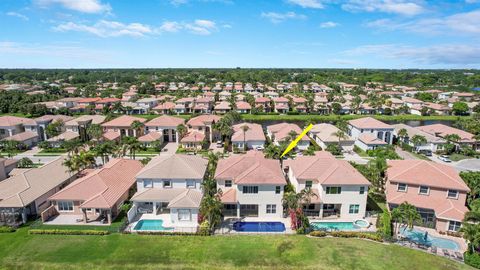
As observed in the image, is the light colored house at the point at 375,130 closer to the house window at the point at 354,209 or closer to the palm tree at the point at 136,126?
the house window at the point at 354,209

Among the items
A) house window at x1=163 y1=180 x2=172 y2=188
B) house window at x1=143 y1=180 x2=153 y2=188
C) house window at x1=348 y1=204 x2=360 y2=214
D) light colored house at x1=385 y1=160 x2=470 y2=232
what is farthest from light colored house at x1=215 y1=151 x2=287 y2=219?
light colored house at x1=385 y1=160 x2=470 y2=232

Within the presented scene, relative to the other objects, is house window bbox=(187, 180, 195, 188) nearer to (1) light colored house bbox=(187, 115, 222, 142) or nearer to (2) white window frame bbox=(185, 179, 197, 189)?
(2) white window frame bbox=(185, 179, 197, 189)

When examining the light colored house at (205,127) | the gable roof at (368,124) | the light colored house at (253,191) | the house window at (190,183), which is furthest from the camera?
the light colored house at (205,127)

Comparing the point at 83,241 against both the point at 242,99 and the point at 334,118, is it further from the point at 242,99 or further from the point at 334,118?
the point at 242,99

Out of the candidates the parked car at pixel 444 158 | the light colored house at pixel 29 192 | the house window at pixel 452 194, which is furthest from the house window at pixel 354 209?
the light colored house at pixel 29 192

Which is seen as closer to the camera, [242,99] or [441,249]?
[441,249]

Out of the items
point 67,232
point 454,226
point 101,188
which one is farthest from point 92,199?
point 454,226

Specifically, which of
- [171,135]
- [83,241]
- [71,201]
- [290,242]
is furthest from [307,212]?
[171,135]
